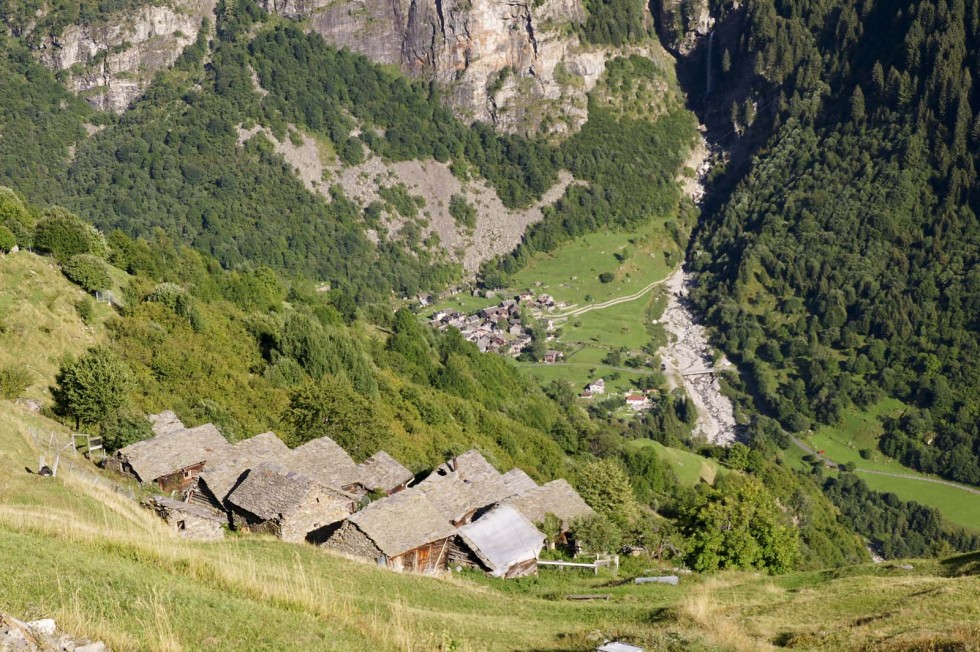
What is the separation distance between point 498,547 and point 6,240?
1645 inches

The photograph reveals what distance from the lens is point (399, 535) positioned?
4006 cm

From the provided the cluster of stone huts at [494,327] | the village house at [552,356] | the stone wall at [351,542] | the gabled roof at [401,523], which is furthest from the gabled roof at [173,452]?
the village house at [552,356]

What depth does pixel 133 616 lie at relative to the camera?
15078mm

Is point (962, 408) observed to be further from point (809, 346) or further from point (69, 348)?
point (69, 348)

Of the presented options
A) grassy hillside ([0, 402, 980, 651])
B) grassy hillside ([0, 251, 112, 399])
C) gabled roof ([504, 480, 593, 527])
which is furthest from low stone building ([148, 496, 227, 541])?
grassy hillside ([0, 251, 112, 399])

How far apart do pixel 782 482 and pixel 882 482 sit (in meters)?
37.7

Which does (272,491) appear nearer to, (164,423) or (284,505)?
(284,505)

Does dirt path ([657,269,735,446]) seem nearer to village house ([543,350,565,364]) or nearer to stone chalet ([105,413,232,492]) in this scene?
village house ([543,350,565,364])

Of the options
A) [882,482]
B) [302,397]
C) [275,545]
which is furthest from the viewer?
[882,482]

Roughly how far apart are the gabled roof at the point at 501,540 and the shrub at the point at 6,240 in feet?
130

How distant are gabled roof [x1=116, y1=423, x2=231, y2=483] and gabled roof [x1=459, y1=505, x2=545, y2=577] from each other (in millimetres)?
13848

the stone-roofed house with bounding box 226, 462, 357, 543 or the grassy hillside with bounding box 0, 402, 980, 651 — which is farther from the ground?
the grassy hillside with bounding box 0, 402, 980, 651

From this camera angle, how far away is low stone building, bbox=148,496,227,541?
3669cm

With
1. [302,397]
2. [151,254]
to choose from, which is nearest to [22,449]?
[302,397]
